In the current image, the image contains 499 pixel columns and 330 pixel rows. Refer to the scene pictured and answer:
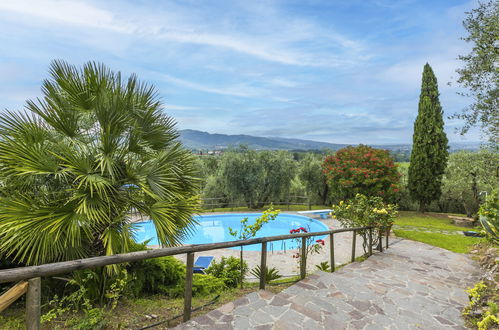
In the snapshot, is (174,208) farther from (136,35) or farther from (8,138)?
(136,35)

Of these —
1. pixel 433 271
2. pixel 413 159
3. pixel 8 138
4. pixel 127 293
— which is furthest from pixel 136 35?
pixel 413 159

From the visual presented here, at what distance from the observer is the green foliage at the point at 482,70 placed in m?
7.22

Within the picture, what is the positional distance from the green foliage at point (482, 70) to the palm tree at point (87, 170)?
922 cm

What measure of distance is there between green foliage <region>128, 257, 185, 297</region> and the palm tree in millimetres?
506

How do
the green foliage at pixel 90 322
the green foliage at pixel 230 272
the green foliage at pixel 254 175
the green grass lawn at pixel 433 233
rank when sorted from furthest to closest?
the green foliage at pixel 254 175 < the green grass lawn at pixel 433 233 < the green foliage at pixel 230 272 < the green foliage at pixel 90 322

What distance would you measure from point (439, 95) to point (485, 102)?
8.37 m

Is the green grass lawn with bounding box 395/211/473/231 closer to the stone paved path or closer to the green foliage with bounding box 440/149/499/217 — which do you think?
the green foliage with bounding box 440/149/499/217

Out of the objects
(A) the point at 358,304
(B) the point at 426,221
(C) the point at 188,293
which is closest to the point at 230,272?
(C) the point at 188,293

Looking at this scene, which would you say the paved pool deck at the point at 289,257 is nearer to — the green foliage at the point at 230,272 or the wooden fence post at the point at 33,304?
the green foliage at the point at 230,272

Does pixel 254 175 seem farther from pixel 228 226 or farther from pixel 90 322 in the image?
pixel 90 322

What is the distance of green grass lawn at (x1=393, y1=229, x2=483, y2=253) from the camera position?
Answer: 8.25m

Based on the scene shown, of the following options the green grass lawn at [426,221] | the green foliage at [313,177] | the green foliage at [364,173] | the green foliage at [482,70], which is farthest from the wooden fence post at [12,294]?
the green foliage at [313,177]

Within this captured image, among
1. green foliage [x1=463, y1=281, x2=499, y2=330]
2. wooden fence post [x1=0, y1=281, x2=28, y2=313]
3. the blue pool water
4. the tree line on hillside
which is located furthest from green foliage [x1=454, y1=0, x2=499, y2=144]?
wooden fence post [x1=0, y1=281, x2=28, y2=313]

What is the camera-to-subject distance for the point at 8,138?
3113 millimetres
